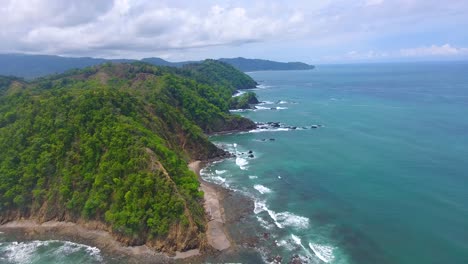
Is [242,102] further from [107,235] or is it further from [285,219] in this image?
[107,235]

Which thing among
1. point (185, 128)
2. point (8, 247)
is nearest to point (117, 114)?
point (185, 128)

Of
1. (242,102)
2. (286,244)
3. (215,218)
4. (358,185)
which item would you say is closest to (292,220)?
(286,244)

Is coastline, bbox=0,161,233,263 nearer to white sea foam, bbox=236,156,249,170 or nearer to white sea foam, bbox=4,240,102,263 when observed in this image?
white sea foam, bbox=4,240,102,263

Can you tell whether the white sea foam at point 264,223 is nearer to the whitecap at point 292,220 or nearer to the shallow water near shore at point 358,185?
the shallow water near shore at point 358,185

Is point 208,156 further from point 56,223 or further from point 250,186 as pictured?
point 56,223

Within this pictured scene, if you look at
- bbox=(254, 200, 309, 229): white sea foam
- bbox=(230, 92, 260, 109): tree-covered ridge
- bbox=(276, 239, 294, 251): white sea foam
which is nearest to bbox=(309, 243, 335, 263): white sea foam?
bbox=(276, 239, 294, 251): white sea foam
